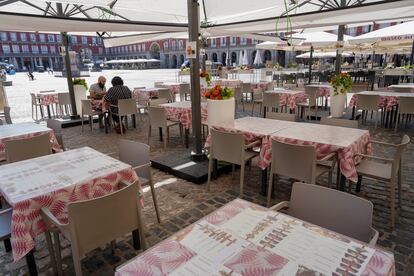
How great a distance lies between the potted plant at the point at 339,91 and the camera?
6.15 meters

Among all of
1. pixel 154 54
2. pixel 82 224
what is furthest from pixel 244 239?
pixel 154 54

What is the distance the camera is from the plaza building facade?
55.0m

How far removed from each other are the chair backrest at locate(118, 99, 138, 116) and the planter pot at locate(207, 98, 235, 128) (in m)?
3.13

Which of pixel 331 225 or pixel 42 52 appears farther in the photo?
pixel 42 52

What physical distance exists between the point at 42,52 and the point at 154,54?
22651 millimetres

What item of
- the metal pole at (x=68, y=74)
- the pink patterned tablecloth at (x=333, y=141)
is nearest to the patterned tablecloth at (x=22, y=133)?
the pink patterned tablecloth at (x=333, y=141)

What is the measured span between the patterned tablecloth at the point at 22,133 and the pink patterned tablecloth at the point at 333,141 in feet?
8.63

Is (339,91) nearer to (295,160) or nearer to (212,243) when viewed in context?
(295,160)

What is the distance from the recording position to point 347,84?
20.2ft

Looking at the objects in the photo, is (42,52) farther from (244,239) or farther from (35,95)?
(244,239)

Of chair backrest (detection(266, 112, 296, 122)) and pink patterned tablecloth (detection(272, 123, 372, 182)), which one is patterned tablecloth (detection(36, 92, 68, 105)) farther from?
pink patterned tablecloth (detection(272, 123, 372, 182))

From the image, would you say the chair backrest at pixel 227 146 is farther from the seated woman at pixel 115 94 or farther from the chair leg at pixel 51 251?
the seated woman at pixel 115 94

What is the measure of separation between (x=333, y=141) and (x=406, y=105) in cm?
404

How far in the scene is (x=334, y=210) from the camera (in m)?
1.63
